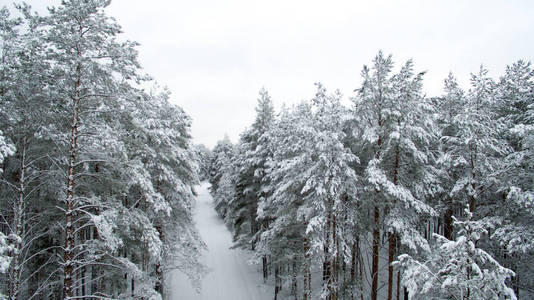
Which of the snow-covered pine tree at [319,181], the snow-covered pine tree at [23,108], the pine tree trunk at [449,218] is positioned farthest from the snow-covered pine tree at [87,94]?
the pine tree trunk at [449,218]

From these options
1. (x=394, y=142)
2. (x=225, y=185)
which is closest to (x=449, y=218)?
(x=394, y=142)

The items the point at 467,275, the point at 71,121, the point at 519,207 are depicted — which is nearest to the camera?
the point at 467,275

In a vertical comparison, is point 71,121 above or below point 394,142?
above

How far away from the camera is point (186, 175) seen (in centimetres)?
1599

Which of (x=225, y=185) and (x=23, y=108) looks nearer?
(x=23, y=108)

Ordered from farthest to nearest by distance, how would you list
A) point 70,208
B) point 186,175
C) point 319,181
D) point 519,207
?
point 186,175, point 319,181, point 519,207, point 70,208

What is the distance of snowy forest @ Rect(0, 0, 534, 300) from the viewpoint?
298 inches

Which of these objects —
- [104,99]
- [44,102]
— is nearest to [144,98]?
[104,99]

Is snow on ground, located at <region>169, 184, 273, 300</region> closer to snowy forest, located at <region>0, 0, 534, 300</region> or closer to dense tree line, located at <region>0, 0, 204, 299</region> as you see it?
snowy forest, located at <region>0, 0, 534, 300</region>

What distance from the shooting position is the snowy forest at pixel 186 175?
756cm

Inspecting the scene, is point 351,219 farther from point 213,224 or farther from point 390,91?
point 213,224

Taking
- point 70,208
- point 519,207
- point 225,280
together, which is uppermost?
point 70,208

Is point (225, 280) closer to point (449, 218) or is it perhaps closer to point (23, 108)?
point (449, 218)

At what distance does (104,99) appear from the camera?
27.9 ft
